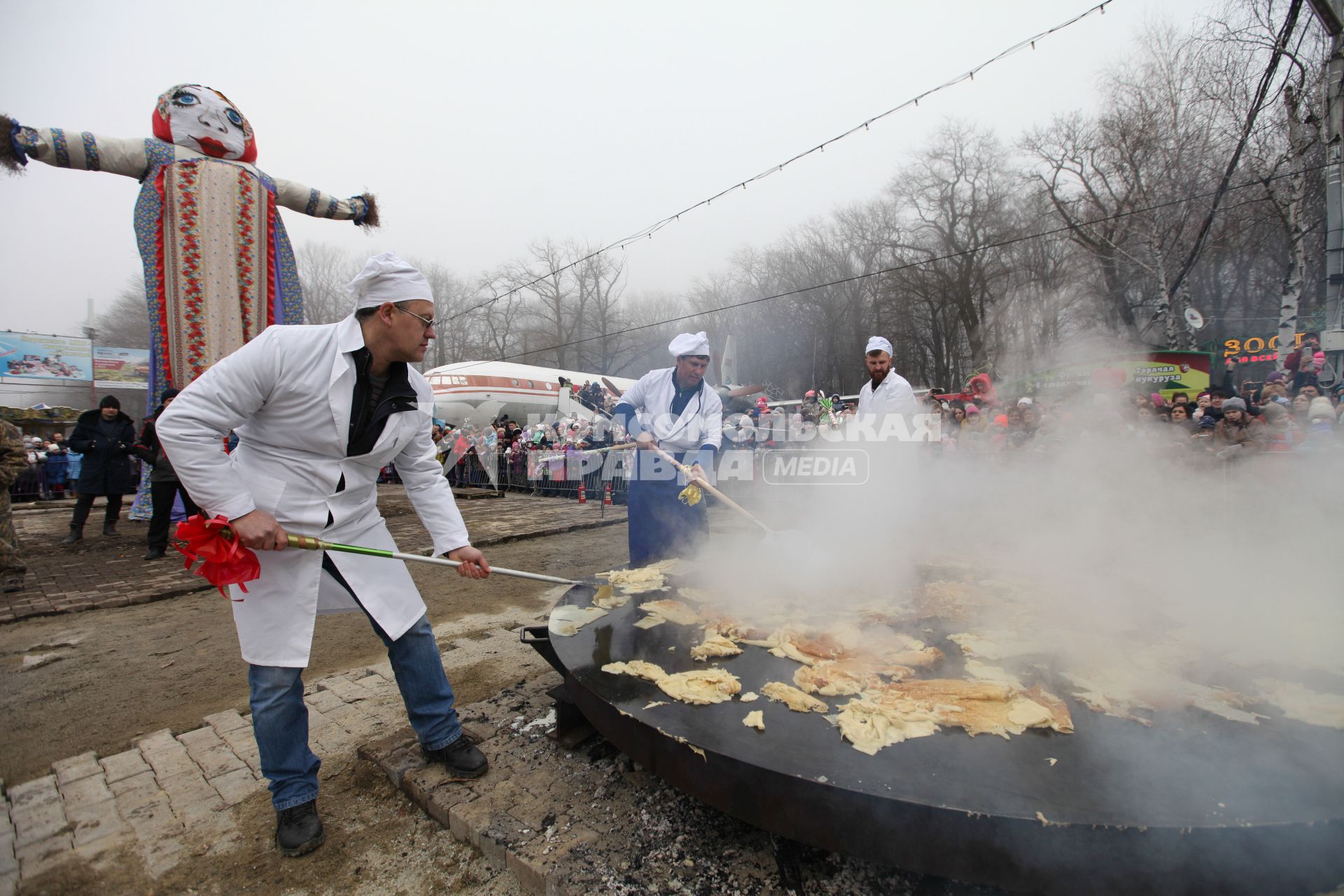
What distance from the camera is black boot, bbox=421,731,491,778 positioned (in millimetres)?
2389

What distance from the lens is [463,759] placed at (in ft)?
7.89

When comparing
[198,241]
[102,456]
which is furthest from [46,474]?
[198,241]

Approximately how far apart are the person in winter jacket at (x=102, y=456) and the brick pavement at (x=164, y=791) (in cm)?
626

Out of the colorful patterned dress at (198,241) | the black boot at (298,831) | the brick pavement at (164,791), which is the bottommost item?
the brick pavement at (164,791)

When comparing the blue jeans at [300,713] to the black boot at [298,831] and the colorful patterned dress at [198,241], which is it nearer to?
the black boot at [298,831]

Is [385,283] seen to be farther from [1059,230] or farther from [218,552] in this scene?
[1059,230]

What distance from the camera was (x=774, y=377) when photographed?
3725 centimetres

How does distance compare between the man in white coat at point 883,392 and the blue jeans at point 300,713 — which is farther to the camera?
the man in white coat at point 883,392

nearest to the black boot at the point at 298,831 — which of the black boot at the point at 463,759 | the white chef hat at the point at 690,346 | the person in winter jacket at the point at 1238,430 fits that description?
the black boot at the point at 463,759

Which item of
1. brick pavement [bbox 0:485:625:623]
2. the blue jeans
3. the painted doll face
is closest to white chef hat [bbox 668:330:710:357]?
the blue jeans

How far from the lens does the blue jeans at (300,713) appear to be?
209 cm

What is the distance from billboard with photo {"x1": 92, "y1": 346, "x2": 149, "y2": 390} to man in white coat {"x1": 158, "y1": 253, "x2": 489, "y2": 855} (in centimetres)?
3931

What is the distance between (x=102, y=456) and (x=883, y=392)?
952cm

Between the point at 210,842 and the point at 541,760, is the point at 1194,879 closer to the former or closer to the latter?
the point at 541,760
